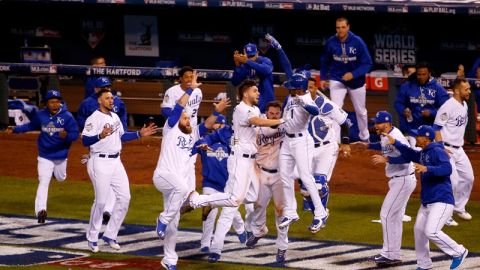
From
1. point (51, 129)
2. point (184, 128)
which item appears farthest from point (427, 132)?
point (51, 129)

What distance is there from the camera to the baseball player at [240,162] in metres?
16.1

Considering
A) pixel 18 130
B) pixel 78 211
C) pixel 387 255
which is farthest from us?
pixel 78 211

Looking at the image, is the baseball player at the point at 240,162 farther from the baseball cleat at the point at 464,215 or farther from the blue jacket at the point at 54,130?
the baseball cleat at the point at 464,215

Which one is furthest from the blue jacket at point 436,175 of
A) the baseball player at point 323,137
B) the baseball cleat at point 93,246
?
the baseball cleat at point 93,246

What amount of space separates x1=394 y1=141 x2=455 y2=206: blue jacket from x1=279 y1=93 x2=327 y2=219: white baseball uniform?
1741 mm

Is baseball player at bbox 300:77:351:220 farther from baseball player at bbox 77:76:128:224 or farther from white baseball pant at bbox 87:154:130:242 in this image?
baseball player at bbox 77:76:128:224

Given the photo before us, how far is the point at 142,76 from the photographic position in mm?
25422

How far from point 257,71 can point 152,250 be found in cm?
280

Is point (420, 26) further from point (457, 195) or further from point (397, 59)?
point (457, 195)

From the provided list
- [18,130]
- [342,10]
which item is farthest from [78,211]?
[342,10]

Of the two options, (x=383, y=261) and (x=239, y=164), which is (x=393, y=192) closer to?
(x=383, y=261)

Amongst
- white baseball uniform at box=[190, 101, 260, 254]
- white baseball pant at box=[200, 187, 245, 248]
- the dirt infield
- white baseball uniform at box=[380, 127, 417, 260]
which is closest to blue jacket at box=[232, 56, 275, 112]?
white baseball pant at box=[200, 187, 245, 248]

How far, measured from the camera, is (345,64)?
20.3m

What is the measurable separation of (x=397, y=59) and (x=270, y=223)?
895 cm
